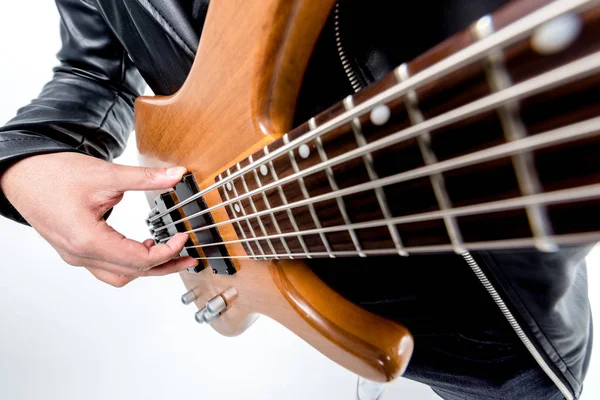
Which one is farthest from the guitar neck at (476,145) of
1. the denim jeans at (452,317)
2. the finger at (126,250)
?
the finger at (126,250)

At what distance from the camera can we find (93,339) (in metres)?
1.46

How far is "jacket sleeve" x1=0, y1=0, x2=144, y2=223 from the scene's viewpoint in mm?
696

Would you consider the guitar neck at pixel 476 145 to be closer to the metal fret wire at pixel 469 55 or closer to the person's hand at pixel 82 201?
the metal fret wire at pixel 469 55

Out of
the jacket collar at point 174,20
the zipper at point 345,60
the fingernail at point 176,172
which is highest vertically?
the jacket collar at point 174,20

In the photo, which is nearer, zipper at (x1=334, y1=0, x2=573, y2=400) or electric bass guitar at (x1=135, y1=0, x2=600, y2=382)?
electric bass guitar at (x1=135, y1=0, x2=600, y2=382)

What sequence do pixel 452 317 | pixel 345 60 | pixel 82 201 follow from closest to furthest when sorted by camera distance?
pixel 345 60 → pixel 452 317 → pixel 82 201

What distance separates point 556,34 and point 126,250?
629 mm

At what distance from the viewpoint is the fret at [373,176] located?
21cm

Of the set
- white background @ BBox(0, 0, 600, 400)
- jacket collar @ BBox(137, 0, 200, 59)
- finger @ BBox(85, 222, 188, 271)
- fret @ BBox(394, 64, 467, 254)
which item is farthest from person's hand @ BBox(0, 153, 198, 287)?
white background @ BBox(0, 0, 600, 400)

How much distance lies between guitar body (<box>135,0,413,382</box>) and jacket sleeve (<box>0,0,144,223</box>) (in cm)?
36

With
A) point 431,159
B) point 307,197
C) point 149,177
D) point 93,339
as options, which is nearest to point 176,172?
point 149,177

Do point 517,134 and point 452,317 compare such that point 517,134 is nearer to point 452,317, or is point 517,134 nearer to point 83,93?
point 452,317

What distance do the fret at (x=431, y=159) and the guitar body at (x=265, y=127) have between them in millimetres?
147

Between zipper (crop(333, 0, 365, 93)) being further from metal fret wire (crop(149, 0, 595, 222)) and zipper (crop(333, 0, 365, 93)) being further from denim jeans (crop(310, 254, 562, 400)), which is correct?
denim jeans (crop(310, 254, 562, 400))
